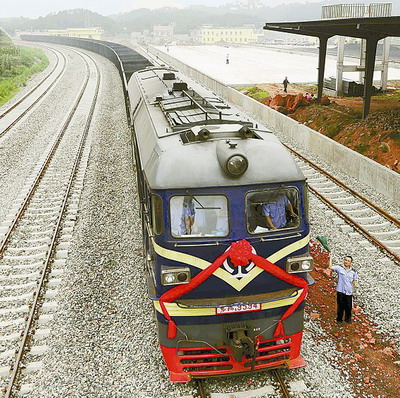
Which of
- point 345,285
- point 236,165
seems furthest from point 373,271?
point 236,165

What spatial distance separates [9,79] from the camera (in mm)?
46656

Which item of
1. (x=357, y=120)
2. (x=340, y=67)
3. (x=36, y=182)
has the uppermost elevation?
(x=340, y=67)

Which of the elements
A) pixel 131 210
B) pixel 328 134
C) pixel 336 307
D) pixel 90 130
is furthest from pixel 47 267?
pixel 328 134

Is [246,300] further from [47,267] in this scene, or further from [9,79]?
[9,79]

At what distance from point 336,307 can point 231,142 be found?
4.88 meters

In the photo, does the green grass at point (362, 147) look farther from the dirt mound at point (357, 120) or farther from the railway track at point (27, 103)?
the railway track at point (27, 103)

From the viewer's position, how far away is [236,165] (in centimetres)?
689

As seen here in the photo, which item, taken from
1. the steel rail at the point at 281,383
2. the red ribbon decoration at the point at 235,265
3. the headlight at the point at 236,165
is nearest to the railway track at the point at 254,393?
the steel rail at the point at 281,383

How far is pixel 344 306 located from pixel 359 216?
5861mm

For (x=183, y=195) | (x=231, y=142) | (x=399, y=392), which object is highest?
(x=231, y=142)

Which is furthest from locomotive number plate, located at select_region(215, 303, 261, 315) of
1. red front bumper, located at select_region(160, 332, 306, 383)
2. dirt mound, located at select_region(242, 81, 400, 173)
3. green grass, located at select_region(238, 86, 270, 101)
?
green grass, located at select_region(238, 86, 270, 101)

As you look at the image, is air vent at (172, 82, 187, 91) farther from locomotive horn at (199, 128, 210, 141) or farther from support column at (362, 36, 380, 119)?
support column at (362, 36, 380, 119)

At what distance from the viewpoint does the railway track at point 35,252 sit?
881 centimetres

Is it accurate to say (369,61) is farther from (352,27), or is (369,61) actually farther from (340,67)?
(340,67)
